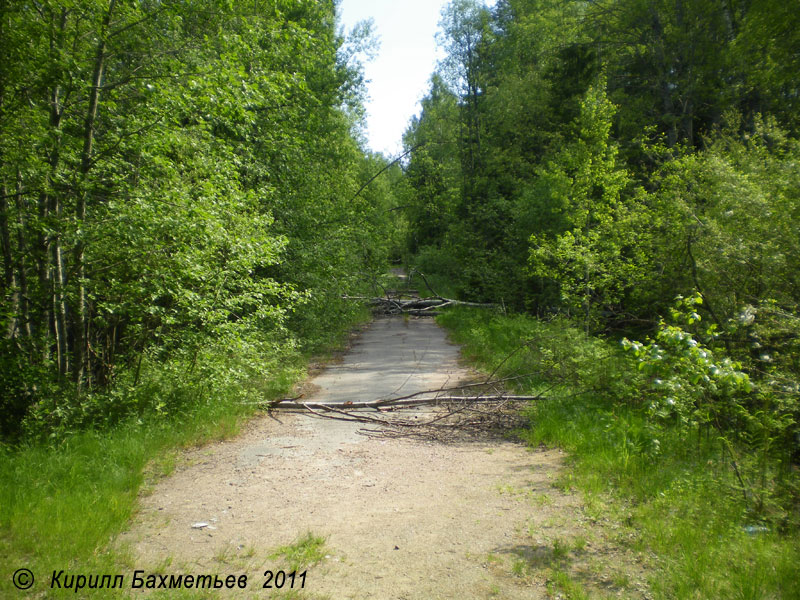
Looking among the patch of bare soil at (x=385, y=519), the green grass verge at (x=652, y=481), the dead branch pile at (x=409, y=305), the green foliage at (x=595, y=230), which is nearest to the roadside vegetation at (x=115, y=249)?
the patch of bare soil at (x=385, y=519)

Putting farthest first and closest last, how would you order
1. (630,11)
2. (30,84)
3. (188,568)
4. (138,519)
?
(630,11), (30,84), (138,519), (188,568)

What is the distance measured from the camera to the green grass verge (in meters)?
3.40

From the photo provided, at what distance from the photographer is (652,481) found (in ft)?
16.6

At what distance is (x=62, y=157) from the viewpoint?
6223mm

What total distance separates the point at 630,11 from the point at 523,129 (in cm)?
615

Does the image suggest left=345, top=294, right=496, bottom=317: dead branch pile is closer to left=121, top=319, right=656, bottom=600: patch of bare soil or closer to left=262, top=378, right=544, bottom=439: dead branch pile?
left=262, top=378, right=544, bottom=439: dead branch pile

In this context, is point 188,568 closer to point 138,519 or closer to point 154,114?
point 138,519

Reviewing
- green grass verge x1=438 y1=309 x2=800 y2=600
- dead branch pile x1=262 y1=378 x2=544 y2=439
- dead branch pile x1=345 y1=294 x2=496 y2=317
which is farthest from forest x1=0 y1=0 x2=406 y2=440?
dead branch pile x1=345 y1=294 x2=496 y2=317

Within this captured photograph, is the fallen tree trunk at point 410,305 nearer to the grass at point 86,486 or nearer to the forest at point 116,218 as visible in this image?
the forest at point 116,218

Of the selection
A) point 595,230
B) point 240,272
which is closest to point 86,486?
point 240,272

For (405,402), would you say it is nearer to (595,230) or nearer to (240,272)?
(240,272)

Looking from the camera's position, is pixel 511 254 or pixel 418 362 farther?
pixel 511 254

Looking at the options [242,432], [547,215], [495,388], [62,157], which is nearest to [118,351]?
[242,432]

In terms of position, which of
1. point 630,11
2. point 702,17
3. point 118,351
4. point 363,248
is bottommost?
point 118,351
